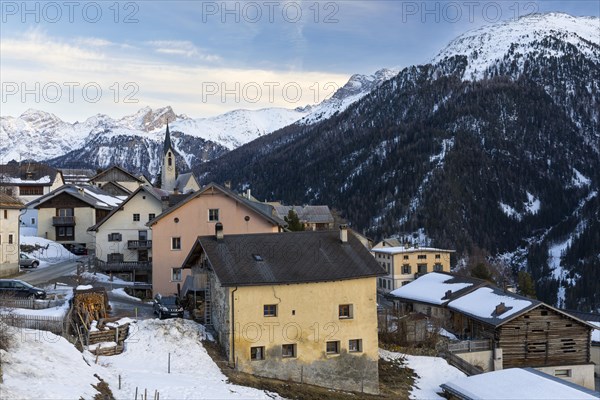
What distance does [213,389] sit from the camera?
26.9m

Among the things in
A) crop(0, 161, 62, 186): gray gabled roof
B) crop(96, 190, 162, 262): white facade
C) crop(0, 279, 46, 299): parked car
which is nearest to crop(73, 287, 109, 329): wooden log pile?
crop(0, 279, 46, 299): parked car

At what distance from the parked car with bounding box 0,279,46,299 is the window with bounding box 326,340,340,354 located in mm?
18443

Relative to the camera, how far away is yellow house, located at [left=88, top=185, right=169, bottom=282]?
5706cm

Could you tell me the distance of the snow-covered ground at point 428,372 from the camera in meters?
35.7

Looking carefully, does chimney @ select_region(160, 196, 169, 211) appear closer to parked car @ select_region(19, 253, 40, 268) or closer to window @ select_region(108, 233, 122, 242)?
window @ select_region(108, 233, 122, 242)

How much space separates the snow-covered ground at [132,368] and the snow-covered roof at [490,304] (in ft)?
76.0

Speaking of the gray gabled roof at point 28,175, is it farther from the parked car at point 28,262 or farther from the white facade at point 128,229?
the white facade at point 128,229

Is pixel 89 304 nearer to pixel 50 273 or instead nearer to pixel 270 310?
pixel 270 310

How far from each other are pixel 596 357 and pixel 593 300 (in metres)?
109

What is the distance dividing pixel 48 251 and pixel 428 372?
4192 cm

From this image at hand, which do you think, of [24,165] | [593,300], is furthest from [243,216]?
[593,300]

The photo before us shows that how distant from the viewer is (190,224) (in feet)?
154

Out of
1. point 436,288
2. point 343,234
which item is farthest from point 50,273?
point 436,288

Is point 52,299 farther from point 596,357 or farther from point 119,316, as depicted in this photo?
point 596,357
